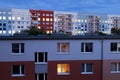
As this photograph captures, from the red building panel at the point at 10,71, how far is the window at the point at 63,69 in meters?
3.28

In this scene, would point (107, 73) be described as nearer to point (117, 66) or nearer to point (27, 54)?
point (117, 66)

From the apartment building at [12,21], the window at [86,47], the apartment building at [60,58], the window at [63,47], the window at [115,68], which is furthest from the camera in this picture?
the apartment building at [12,21]

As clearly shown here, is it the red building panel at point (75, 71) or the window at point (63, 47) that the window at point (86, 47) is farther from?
the window at point (63, 47)

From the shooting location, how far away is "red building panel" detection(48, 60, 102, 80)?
3709 cm

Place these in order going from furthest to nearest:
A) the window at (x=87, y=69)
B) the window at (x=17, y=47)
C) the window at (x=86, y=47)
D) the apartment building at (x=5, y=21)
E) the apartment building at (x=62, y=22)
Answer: the apartment building at (x=62, y=22) < the apartment building at (x=5, y=21) < the window at (x=86, y=47) < the window at (x=87, y=69) < the window at (x=17, y=47)

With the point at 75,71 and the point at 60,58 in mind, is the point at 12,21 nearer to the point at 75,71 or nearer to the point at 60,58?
the point at 60,58

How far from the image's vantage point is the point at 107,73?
3847 cm

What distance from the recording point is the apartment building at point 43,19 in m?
179

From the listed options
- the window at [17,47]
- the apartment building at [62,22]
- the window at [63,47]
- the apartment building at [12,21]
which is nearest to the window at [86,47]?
the window at [63,47]

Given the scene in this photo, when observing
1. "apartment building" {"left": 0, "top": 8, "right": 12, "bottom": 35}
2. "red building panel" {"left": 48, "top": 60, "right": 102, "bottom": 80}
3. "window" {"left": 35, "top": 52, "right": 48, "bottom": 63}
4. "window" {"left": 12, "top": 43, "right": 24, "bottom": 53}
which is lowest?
"red building panel" {"left": 48, "top": 60, "right": 102, "bottom": 80}

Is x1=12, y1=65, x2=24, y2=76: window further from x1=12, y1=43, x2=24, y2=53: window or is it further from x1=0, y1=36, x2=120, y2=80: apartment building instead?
x1=12, y1=43, x2=24, y2=53: window

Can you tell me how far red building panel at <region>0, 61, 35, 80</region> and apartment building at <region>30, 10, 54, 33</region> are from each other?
14067 centimetres

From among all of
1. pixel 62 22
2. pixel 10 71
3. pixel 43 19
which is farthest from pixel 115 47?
pixel 62 22

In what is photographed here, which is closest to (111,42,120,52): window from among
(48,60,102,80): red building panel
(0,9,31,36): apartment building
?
(48,60,102,80): red building panel
